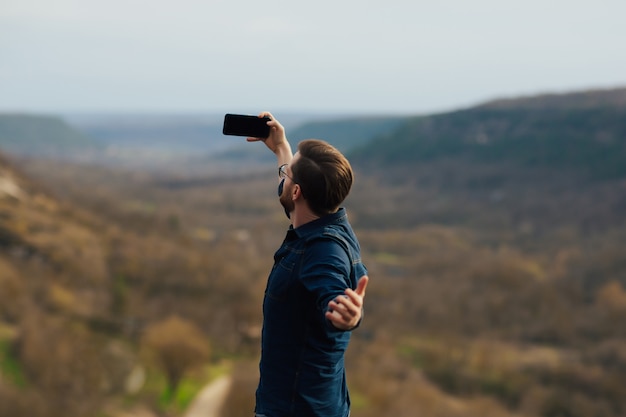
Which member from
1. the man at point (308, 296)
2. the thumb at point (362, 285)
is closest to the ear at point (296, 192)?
the man at point (308, 296)

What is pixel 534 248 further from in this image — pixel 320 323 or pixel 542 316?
pixel 320 323

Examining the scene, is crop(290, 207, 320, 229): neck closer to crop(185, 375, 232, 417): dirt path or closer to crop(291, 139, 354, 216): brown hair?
crop(291, 139, 354, 216): brown hair

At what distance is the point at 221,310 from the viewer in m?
56.2

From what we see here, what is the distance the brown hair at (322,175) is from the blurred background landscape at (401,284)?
3.27 feet

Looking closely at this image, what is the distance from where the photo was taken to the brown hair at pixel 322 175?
2.98m

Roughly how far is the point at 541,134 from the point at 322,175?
131m

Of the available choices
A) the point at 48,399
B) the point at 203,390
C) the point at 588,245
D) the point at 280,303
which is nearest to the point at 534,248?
the point at 588,245

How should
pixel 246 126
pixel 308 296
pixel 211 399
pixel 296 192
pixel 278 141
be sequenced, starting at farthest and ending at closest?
pixel 211 399
pixel 278 141
pixel 246 126
pixel 296 192
pixel 308 296

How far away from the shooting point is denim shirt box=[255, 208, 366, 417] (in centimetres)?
291

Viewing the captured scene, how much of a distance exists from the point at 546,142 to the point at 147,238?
3107 inches

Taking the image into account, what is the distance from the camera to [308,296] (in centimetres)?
293

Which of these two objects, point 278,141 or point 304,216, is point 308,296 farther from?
point 278,141

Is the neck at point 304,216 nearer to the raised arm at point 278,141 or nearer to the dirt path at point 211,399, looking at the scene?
the raised arm at point 278,141

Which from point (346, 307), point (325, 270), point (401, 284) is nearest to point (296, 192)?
point (325, 270)
